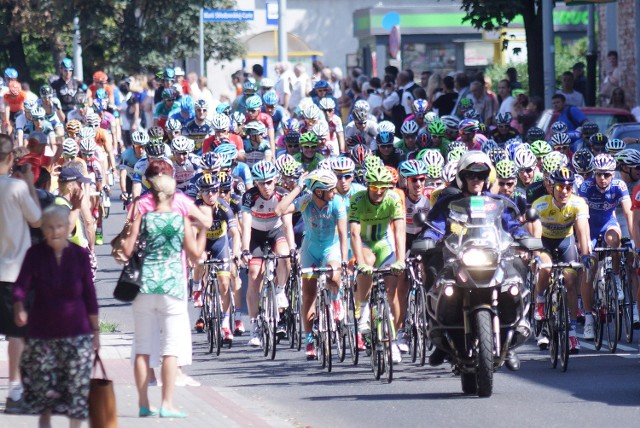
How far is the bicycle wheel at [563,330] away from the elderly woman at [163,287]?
12.6ft

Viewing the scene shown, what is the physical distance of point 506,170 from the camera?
14781 mm

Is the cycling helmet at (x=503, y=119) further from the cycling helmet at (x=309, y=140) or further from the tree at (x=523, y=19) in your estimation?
the tree at (x=523, y=19)

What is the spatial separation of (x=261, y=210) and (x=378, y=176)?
7.38 ft

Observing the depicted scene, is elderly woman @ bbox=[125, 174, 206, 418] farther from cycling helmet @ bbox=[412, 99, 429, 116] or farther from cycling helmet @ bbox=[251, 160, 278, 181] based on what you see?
cycling helmet @ bbox=[412, 99, 429, 116]

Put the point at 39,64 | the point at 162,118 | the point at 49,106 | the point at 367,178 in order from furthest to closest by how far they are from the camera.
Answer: the point at 39,64
the point at 49,106
the point at 162,118
the point at 367,178

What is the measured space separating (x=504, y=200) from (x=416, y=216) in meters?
0.64

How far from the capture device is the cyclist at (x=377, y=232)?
1360 centimetres

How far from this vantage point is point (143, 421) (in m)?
10.5

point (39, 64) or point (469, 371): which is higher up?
point (39, 64)

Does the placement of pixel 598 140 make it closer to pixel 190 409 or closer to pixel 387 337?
pixel 387 337

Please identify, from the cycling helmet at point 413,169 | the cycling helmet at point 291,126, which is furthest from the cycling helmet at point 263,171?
the cycling helmet at point 291,126

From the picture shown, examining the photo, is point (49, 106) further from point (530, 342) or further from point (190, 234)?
point (190, 234)

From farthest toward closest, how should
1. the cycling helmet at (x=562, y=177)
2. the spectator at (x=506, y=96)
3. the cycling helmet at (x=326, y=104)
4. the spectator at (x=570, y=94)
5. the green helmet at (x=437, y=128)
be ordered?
the spectator at (x=506, y=96) < the spectator at (x=570, y=94) < the cycling helmet at (x=326, y=104) < the green helmet at (x=437, y=128) < the cycling helmet at (x=562, y=177)

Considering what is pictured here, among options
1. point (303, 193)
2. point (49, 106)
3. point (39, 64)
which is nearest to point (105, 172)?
point (49, 106)
